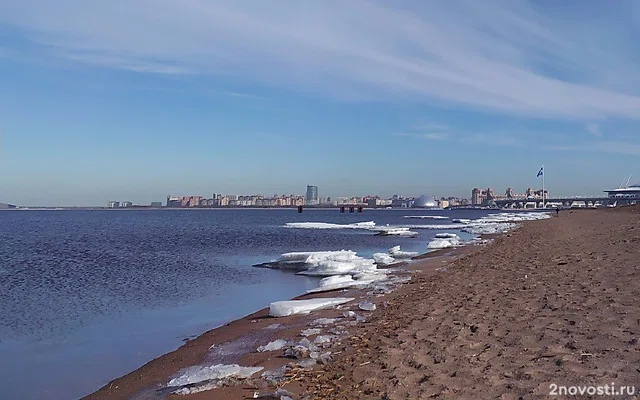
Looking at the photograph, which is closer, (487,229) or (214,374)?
(214,374)

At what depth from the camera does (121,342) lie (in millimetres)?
11781

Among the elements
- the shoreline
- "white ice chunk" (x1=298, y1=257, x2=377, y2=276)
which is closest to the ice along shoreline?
the shoreline

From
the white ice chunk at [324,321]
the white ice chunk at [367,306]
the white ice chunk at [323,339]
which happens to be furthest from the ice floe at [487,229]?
the white ice chunk at [323,339]

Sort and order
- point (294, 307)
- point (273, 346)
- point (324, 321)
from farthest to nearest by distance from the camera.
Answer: point (294, 307) → point (324, 321) → point (273, 346)

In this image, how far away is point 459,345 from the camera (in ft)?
25.0

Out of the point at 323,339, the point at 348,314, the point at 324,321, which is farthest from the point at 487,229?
the point at 323,339

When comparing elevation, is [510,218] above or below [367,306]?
below

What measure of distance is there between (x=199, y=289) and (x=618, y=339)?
1504 centimetres

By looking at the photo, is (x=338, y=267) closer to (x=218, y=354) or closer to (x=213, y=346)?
(x=213, y=346)

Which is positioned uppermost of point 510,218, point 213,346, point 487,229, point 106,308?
point 510,218

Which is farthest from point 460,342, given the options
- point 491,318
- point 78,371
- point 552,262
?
point 552,262

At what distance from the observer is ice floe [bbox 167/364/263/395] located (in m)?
7.35

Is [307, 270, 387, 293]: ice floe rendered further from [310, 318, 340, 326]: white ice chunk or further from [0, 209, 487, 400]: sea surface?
[310, 318, 340, 326]: white ice chunk

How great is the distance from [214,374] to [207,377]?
10cm
